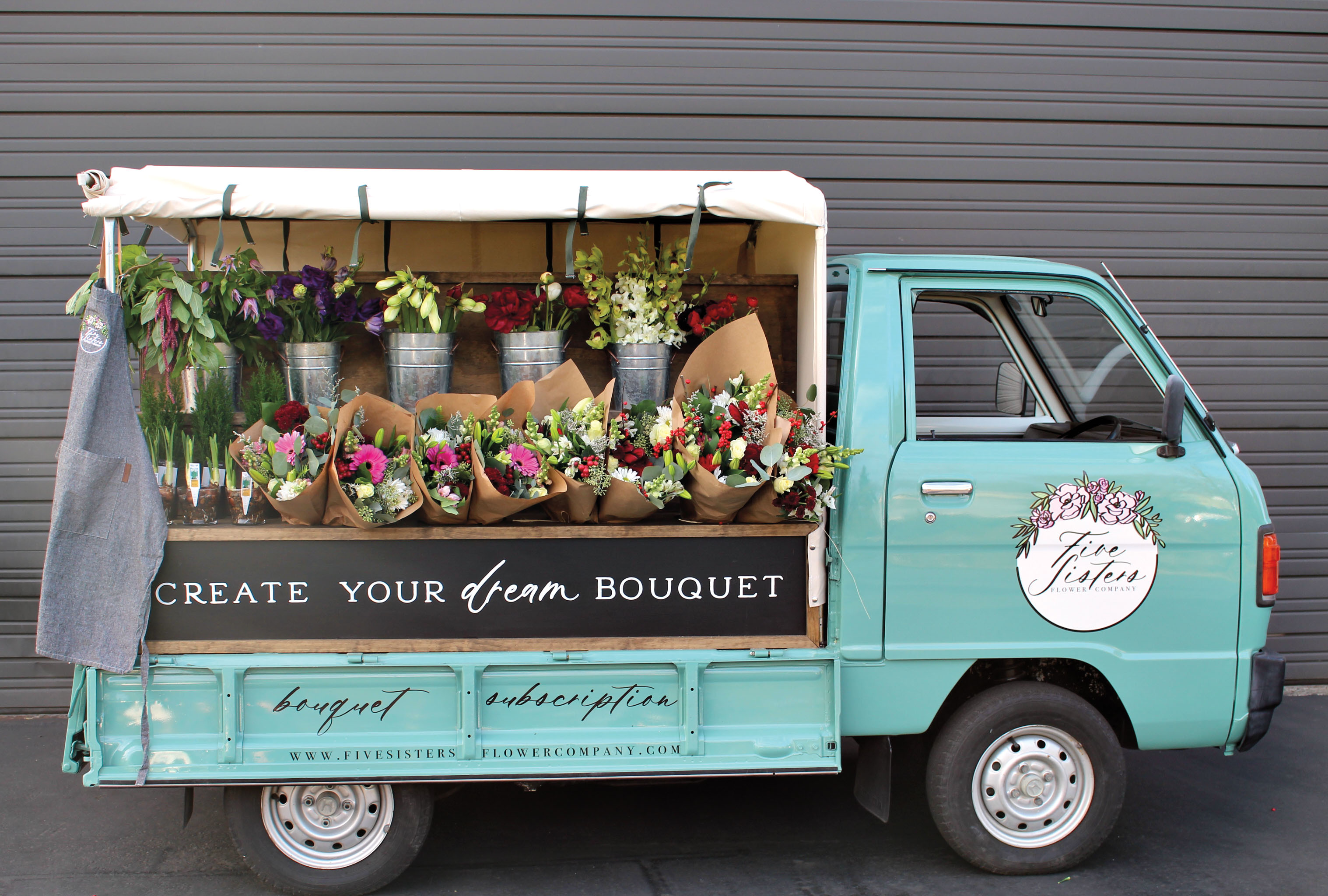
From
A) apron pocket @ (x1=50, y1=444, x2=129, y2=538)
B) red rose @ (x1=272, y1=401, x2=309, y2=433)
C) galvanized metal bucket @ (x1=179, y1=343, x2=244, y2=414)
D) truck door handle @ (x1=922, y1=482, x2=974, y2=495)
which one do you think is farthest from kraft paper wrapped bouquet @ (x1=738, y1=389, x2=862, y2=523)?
apron pocket @ (x1=50, y1=444, x2=129, y2=538)

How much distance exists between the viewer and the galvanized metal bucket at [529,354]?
3.40 meters

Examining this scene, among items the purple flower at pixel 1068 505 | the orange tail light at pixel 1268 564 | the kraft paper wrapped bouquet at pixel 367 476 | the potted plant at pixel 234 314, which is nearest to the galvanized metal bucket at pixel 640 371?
→ the kraft paper wrapped bouquet at pixel 367 476

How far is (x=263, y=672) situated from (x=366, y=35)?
12.3 feet

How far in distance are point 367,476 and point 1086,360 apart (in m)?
2.67

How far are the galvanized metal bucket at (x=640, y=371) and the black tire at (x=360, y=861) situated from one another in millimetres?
1571

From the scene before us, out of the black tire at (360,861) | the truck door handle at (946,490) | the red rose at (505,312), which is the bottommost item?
the black tire at (360,861)

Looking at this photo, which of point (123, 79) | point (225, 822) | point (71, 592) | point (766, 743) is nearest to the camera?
point (71, 592)

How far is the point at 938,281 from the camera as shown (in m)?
3.24

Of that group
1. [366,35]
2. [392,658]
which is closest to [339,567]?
[392,658]

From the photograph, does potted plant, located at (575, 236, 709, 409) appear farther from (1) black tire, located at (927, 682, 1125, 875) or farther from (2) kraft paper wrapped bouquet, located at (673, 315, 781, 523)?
(1) black tire, located at (927, 682, 1125, 875)

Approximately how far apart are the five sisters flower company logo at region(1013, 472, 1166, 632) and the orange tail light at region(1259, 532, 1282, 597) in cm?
38

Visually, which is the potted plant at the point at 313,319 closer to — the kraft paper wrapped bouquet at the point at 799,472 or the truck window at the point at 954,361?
the kraft paper wrapped bouquet at the point at 799,472

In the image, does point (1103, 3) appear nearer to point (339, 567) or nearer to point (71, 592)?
point (339, 567)

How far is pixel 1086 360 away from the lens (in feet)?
11.5
